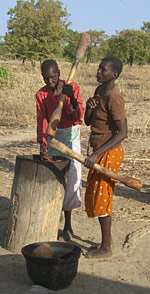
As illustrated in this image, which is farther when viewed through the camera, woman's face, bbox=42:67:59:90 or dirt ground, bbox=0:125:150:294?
woman's face, bbox=42:67:59:90

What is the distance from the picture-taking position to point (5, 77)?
1238 cm

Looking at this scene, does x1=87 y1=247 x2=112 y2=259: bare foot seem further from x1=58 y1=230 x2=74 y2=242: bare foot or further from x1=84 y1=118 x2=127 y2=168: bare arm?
x1=84 y1=118 x2=127 y2=168: bare arm

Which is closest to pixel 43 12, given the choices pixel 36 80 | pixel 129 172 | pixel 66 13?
pixel 66 13

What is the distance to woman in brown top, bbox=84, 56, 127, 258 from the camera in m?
2.98

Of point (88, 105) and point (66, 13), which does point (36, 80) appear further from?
point (66, 13)

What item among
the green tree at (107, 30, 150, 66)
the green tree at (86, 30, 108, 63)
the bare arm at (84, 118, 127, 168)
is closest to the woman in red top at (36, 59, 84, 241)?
the bare arm at (84, 118, 127, 168)

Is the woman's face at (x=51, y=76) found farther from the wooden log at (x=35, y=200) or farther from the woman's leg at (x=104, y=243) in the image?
the woman's leg at (x=104, y=243)

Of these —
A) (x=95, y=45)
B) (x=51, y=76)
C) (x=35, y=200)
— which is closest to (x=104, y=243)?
(x=35, y=200)

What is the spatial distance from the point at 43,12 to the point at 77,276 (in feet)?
98.1

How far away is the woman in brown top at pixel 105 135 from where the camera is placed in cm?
298

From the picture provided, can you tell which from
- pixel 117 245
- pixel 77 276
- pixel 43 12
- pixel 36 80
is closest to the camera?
pixel 77 276

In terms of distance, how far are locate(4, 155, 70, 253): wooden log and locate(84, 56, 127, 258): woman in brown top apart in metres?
0.26

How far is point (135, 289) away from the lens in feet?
9.08

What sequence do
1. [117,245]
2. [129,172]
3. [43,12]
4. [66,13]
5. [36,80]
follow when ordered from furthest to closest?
[66,13] < [43,12] < [36,80] < [129,172] < [117,245]
